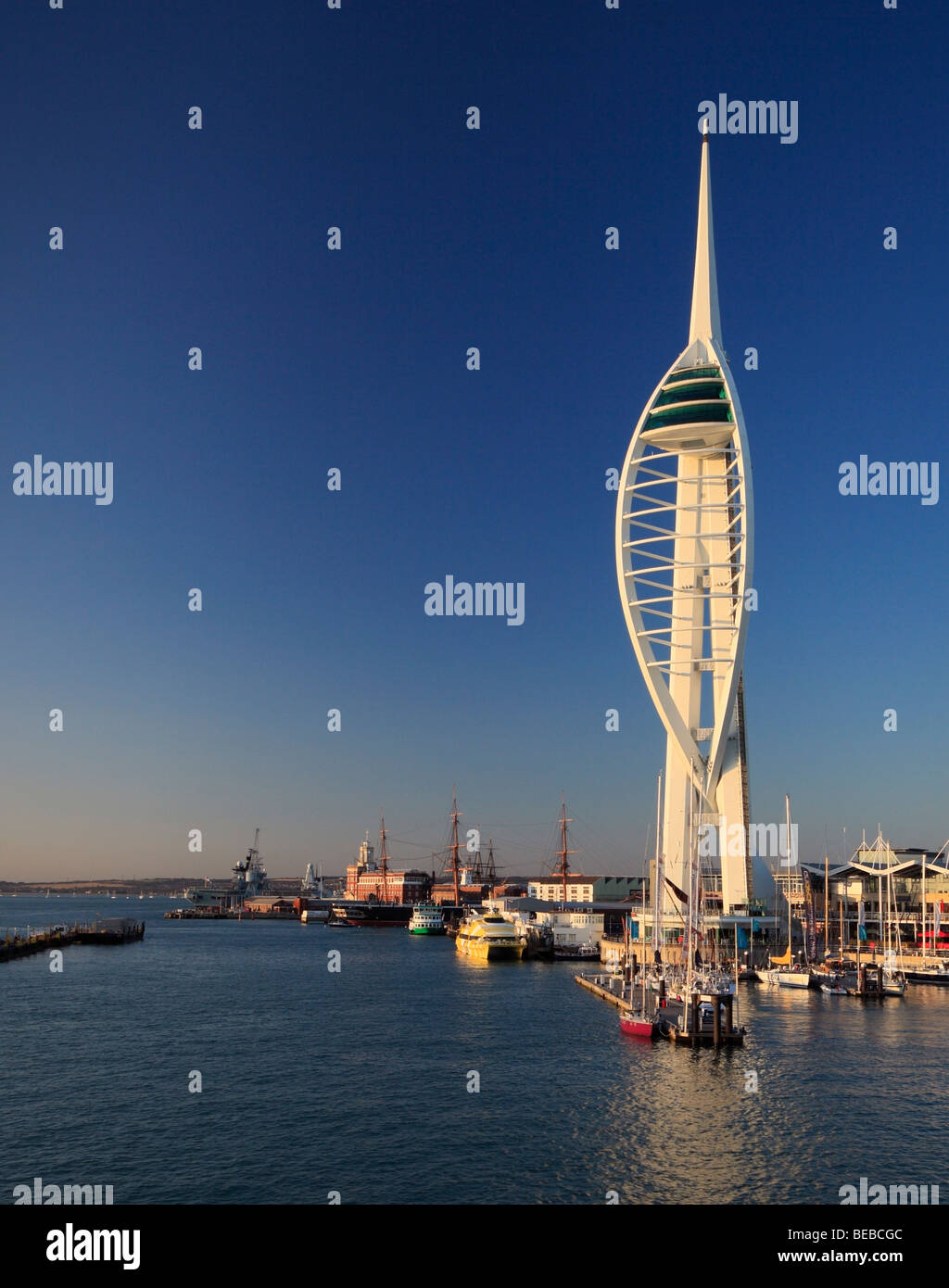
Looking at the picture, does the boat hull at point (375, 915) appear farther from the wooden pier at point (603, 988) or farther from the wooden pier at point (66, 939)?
the wooden pier at point (603, 988)

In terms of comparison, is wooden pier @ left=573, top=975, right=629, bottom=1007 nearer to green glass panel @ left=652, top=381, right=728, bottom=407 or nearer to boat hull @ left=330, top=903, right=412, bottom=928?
green glass panel @ left=652, top=381, right=728, bottom=407

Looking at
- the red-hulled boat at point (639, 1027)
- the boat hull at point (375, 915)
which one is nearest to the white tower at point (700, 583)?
the red-hulled boat at point (639, 1027)

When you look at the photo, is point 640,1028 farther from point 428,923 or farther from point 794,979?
point 428,923

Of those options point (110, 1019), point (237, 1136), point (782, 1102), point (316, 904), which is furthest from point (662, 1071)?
point (316, 904)
